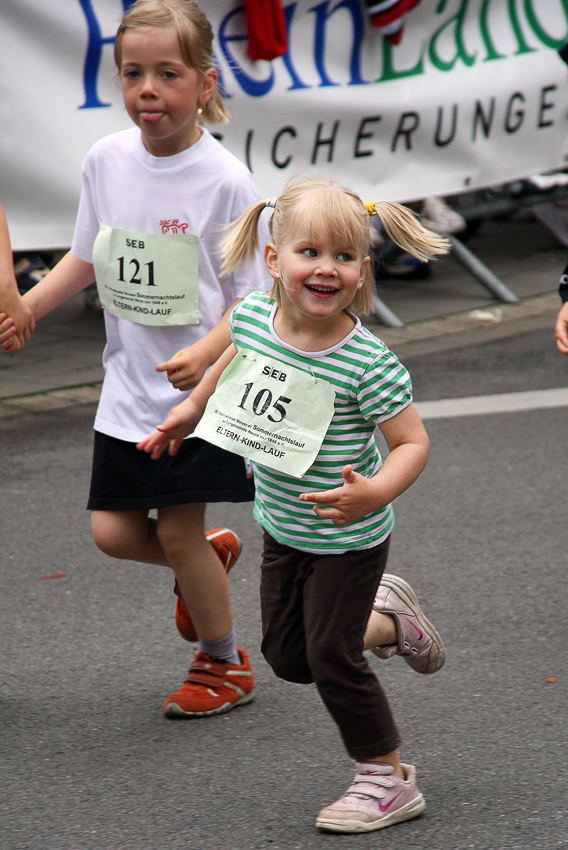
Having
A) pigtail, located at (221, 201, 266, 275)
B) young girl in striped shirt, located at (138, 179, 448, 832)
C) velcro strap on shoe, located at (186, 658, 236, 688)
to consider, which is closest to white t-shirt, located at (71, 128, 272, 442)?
pigtail, located at (221, 201, 266, 275)

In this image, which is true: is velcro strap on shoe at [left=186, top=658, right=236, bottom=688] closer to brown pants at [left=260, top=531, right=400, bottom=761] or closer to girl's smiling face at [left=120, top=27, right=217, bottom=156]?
brown pants at [left=260, top=531, right=400, bottom=761]

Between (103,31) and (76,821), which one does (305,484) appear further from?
(103,31)

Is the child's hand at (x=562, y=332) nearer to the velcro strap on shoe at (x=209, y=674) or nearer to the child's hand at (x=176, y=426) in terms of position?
the child's hand at (x=176, y=426)

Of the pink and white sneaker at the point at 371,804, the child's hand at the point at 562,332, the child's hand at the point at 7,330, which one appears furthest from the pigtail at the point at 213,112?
the pink and white sneaker at the point at 371,804

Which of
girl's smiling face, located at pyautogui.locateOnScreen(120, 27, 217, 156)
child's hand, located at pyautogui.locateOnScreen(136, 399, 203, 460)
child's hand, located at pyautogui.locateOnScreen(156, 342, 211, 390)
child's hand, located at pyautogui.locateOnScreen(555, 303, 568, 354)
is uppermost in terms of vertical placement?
girl's smiling face, located at pyautogui.locateOnScreen(120, 27, 217, 156)

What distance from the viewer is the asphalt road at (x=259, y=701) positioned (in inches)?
93.8

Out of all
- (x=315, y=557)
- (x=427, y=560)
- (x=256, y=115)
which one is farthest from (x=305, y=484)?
(x=256, y=115)

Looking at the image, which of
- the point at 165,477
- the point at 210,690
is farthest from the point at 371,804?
the point at 165,477

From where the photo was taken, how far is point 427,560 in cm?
390

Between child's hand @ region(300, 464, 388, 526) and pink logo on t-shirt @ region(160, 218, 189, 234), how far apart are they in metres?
0.95

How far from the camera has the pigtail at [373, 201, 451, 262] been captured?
2.30m

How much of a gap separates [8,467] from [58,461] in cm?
22

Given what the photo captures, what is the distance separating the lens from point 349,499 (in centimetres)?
205

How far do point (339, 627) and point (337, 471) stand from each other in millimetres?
308
